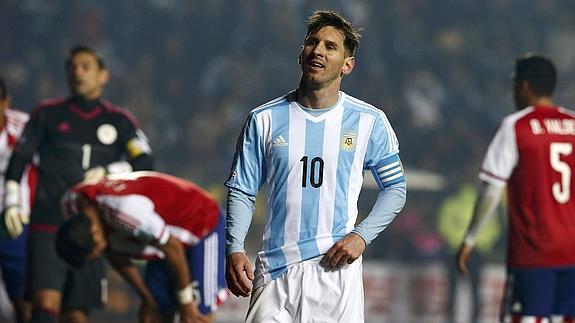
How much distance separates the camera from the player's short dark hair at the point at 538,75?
24.8 ft

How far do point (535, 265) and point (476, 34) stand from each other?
8402mm

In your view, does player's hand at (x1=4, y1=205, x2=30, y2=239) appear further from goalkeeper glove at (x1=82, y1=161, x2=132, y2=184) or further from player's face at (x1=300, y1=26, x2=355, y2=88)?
player's face at (x1=300, y1=26, x2=355, y2=88)

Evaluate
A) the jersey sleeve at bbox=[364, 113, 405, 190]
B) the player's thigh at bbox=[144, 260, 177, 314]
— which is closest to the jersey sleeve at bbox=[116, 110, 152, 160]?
the player's thigh at bbox=[144, 260, 177, 314]

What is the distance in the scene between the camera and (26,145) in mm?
8742

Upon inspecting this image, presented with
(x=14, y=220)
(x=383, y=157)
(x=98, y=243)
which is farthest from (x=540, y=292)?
(x=14, y=220)

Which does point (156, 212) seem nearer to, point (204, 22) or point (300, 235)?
point (300, 235)

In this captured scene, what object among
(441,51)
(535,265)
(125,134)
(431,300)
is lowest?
(431,300)

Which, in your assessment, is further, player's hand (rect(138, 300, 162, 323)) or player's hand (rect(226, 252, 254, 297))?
player's hand (rect(138, 300, 162, 323))

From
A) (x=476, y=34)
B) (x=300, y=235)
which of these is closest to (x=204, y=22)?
(x=476, y=34)

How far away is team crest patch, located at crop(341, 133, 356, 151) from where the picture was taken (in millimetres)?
4727

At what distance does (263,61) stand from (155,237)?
301 inches

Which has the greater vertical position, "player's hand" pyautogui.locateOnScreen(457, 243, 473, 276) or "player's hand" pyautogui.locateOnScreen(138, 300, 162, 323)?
"player's hand" pyautogui.locateOnScreen(457, 243, 473, 276)

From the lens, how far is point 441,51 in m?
15.1

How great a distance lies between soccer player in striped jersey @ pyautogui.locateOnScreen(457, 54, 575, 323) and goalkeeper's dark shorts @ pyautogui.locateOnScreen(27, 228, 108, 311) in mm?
2366
